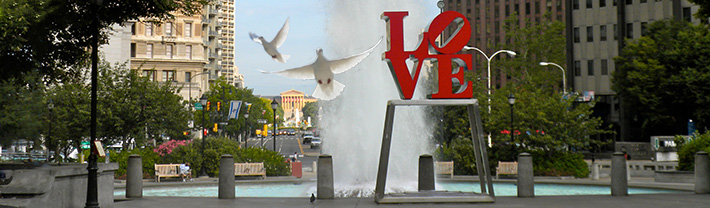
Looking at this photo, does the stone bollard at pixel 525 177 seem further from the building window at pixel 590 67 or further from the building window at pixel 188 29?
the building window at pixel 188 29

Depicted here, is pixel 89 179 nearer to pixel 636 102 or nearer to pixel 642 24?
pixel 636 102

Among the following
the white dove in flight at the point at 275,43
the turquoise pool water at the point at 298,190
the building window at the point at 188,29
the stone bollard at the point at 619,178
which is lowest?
the turquoise pool water at the point at 298,190

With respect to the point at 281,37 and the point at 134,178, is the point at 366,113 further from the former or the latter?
the point at 134,178

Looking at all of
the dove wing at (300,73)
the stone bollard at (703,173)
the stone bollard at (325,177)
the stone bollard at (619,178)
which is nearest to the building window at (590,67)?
the stone bollard at (703,173)

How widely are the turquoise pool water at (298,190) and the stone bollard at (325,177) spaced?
3.83m

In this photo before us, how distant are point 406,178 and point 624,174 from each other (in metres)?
7.38

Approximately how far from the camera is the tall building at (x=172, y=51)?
3725 inches

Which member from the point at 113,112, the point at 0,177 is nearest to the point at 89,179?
the point at 0,177

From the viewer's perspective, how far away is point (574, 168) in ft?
107

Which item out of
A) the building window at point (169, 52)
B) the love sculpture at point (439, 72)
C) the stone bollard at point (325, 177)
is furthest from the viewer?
the building window at point (169, 52)

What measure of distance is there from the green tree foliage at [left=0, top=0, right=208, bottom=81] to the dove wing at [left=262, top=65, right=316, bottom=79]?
289 centimetres

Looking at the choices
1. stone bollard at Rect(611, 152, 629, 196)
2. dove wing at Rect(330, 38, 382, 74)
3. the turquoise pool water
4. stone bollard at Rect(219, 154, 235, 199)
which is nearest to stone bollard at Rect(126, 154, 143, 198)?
stone bollard at Rect(219, 154, 235, 199)

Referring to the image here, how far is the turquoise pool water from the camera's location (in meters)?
21.2

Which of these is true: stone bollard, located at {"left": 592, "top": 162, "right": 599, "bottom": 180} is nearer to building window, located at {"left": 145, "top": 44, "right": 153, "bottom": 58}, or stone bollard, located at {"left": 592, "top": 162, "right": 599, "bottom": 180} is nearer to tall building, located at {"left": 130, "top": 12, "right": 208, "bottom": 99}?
tall building, located at {"left": 130, "top": 12, "right": 208, "bottom": 99}
